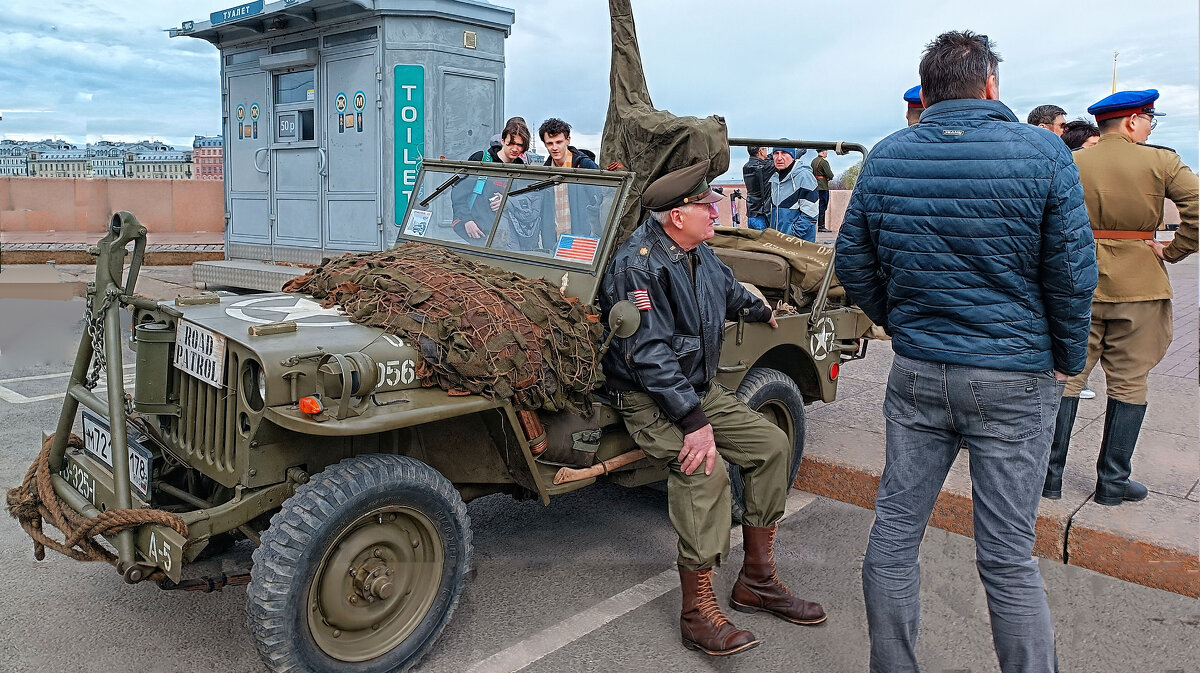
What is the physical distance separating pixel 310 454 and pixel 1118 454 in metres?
3.77

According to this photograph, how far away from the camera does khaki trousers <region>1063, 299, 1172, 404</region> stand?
4.49 metres

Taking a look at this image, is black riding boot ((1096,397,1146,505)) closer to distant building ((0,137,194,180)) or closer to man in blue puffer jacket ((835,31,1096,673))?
man in blue puffer jacket ((835,31,1096,673))

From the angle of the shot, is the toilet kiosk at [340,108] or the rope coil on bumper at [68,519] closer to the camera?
the rope coil on bumper at [68,519]

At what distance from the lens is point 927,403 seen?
2906 mm

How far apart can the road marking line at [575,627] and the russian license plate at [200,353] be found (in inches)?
53.7

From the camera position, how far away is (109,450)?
11.7 feet

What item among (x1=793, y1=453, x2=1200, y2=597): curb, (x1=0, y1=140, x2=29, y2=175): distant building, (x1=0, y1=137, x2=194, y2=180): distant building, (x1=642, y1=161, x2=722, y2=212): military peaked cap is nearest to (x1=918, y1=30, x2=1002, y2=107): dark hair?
(x1=642, y1=161, x2=722, y2=212): military peaked cap

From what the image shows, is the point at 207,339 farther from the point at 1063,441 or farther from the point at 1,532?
the point at 1063,441

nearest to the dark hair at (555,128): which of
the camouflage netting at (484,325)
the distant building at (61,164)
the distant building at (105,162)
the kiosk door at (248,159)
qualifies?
the camouflage netting at (484,325)

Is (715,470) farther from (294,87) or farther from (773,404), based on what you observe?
(294,87)

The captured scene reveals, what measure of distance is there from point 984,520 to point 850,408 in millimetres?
3854

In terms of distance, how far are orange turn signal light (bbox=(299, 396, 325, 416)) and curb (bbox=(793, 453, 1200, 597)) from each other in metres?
3.26

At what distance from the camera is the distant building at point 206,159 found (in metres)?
15.8

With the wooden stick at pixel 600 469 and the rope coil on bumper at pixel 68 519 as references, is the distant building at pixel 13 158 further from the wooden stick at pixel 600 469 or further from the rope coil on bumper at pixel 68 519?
the wooden stick at pixel 600 469
